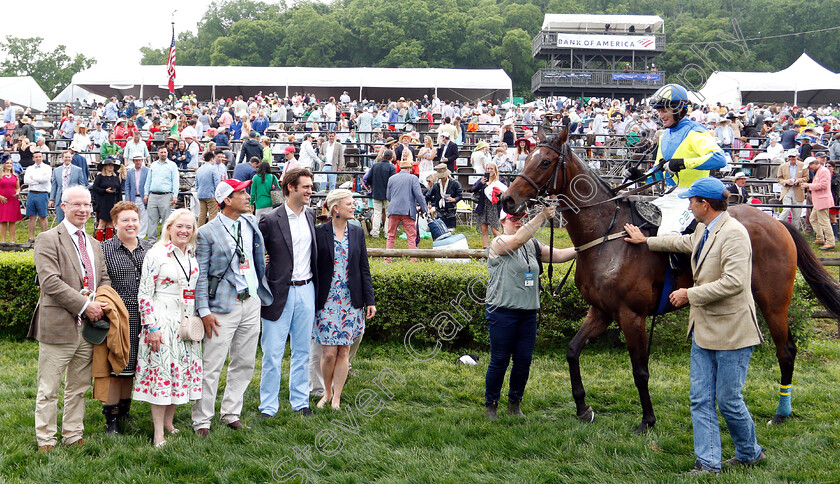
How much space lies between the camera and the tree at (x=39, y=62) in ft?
282

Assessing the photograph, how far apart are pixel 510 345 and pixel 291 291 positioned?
1827 mm

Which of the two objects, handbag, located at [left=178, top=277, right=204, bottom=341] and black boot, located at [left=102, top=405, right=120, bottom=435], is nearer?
handbag, located at [left=178, top=277, right=204, bottom=341]

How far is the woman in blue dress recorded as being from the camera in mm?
5855

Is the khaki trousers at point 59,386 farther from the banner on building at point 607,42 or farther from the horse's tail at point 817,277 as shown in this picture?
the banner on building at point 607,42

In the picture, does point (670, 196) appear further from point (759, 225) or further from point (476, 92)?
point (476, 92)

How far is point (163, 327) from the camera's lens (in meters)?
4.98

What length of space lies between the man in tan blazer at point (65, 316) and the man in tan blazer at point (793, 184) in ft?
44.1

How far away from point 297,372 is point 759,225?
156 inches

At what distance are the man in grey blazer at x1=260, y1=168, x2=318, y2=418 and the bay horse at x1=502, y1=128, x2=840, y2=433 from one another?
1739 mm

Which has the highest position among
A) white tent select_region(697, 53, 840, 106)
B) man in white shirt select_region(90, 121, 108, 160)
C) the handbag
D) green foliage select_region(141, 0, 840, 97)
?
green foliage select_region(141, 0, 840, 97)

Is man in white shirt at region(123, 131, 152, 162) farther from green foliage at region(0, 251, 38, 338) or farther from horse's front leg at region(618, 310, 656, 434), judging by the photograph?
horse's front leg at region(618, 310, 656, 434)

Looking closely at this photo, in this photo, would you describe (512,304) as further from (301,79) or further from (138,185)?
(301,79)

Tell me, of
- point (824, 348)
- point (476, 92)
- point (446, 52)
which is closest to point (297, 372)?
point (824, 348)

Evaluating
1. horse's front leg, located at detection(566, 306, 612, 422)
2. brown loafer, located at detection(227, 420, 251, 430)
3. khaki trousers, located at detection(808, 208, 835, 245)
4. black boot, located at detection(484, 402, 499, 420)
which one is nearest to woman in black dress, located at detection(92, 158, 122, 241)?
brown loafer, located at detection(227, 420, 251, 430)
